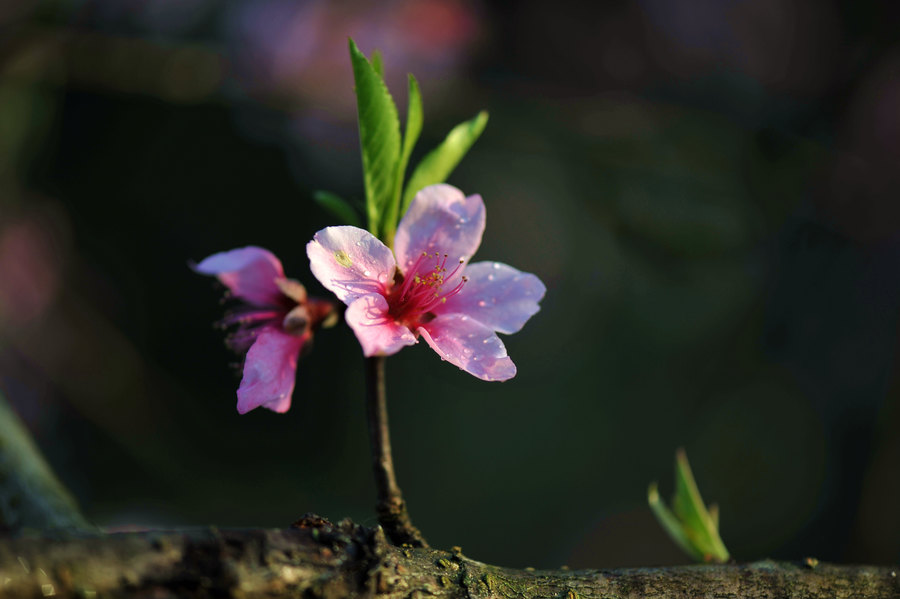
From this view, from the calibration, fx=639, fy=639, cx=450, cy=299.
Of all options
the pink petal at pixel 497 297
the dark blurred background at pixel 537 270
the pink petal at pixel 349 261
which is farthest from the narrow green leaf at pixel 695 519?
the dark blurred background at pixel 537 270

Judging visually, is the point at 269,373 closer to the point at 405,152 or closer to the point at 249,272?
the point at 249,272

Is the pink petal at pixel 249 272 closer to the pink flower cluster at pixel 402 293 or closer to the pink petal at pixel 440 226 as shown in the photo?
the pink flower cluster at pixel 402 293

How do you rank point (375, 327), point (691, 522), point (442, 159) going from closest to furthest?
point (375, 327), point (442, 159), point (691, 522)

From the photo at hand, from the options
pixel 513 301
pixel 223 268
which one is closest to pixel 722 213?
pixel 513 301

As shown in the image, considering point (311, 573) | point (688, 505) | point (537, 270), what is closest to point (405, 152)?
point (311, 573)

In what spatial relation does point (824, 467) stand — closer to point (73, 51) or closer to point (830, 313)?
point (830, 313)

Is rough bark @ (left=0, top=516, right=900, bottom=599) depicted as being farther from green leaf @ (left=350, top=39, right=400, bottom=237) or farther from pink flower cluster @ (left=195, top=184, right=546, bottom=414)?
green leaf @ (left=350, top=39, right=400, bottom=237)

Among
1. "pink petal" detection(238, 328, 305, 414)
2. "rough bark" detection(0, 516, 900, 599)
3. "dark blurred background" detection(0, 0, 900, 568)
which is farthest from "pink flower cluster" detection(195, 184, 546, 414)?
"dark blurred background" detection(0, 0, 900, 568)
